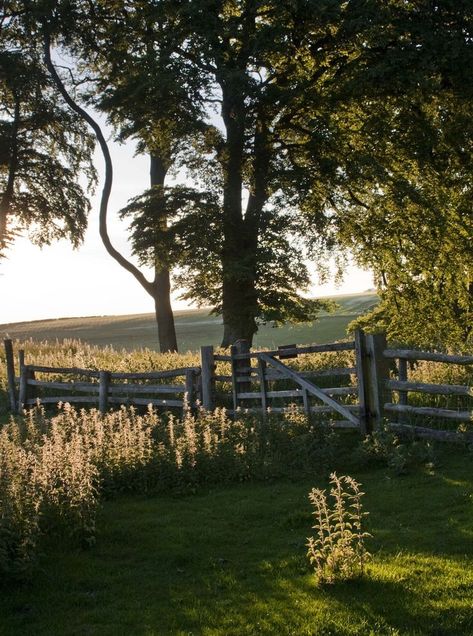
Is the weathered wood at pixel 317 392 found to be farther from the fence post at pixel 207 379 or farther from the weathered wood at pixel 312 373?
the fence post at pixel 207 379

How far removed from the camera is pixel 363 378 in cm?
1370

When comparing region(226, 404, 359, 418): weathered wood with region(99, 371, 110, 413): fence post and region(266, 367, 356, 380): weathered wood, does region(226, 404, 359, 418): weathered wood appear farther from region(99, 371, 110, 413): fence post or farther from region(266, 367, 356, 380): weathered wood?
region(99, 371, 110, 413): fence post

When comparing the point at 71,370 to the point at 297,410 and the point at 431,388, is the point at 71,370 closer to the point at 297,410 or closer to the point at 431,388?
the point at 297,410

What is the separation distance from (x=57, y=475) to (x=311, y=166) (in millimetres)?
16227

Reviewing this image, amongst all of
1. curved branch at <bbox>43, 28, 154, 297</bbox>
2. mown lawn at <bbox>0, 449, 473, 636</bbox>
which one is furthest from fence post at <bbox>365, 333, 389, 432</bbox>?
curved branch at <bbox>43, 28, 154, 297</bbox>

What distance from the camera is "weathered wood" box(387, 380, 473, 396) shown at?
12289 mm

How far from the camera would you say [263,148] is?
24.8 m

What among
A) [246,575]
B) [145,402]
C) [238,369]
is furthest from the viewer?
[145,402]

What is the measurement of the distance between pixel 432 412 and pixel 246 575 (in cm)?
642

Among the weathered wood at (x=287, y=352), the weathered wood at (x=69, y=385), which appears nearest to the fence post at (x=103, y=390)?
the weathered wood at (x=69, y=385)

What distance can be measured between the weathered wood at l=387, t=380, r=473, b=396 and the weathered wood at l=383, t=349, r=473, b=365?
1.36 ft

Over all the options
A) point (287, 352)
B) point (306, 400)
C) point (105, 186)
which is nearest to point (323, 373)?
point (306, 400)

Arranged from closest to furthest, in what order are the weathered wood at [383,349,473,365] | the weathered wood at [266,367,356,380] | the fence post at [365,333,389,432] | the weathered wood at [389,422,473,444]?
the weathered wood at [383,349,473,365], the weathered wood at [389,422,473,444], the fence post at [365,333,389,432], the weathered wood at [266,367,356,380]

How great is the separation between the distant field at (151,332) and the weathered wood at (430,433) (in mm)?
35360
